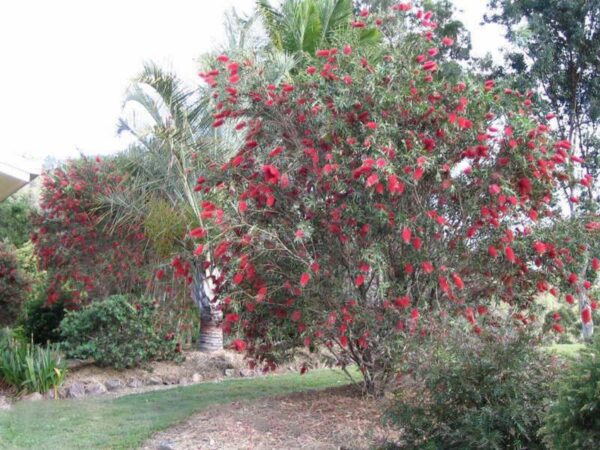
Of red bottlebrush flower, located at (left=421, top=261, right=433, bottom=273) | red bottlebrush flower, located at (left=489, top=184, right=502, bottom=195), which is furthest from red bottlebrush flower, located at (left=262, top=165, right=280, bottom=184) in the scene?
red bottlebrush flower, located at (left=489, top=184, right=502, bottom=195)

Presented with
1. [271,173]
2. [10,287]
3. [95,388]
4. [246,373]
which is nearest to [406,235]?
[271,173]

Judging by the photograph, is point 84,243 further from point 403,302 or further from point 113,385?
point 403,302

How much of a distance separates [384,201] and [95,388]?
20.5ft

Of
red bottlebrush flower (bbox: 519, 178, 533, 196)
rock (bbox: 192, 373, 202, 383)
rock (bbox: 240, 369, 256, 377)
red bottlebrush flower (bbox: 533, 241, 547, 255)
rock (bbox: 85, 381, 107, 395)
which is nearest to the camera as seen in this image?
red bottlebrush flower (bbox: 533, 241, 547, 255)

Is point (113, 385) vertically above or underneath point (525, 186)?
underneath

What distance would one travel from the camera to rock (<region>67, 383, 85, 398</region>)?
991 cm

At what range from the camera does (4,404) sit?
362 inches

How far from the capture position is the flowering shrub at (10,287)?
38.5 ft

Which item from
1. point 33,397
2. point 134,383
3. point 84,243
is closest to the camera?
point 33,397

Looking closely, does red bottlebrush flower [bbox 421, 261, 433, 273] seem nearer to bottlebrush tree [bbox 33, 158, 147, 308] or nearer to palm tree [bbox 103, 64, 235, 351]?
palm tree [bbox 103, 64, 235, 351]

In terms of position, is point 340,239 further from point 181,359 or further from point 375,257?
point 181,359

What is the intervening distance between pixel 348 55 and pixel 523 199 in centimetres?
228

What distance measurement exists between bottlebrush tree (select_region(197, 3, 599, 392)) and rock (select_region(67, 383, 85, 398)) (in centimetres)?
402

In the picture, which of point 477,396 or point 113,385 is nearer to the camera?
point 477,396
